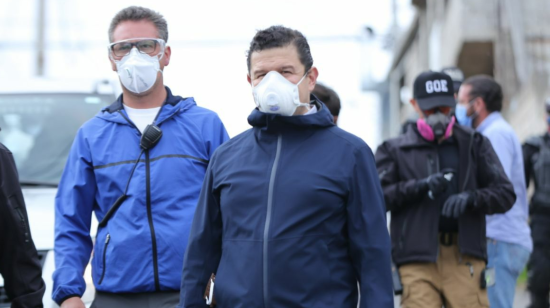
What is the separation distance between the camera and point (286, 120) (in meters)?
3.87

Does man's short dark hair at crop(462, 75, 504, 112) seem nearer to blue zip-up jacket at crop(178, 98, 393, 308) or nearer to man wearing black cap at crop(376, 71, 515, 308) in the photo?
man wearing black cap at crop(376, 71, 515, 308)

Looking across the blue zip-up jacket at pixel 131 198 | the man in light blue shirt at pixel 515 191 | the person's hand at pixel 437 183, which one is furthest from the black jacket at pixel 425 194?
the blue zip-up jacket at pixel 131 198

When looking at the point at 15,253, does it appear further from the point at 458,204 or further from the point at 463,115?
the point at 463,115

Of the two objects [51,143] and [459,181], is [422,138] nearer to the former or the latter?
[459,181]

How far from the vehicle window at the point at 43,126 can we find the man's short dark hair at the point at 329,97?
198cm

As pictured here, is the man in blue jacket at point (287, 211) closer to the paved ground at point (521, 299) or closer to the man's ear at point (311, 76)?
the man's ear at point (311, 76)

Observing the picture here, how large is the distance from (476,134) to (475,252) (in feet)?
2.43

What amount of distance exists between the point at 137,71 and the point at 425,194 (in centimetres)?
202

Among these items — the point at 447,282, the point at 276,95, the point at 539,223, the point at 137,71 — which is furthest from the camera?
the point at 539,223

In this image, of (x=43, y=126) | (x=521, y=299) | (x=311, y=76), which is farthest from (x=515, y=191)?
(x=521, y=299)

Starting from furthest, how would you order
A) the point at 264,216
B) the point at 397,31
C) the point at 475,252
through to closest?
1. the point at 397,31
2. the point at 475,252
3. the point at 264,216

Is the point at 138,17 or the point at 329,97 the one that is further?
the point at 329,97

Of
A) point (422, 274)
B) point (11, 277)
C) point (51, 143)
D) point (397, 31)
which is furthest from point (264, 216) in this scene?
point (397, 31)

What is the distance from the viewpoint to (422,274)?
5.91 m
